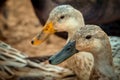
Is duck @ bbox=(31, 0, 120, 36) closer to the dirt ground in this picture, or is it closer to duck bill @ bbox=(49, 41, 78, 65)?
the dirt ground

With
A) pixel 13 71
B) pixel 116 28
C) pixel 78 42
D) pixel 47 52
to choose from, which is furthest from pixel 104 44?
pixel 47 52

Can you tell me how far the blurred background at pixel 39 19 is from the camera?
12.3ft

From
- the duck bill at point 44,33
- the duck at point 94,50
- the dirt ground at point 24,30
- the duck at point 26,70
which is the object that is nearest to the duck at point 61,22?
the duck bill at point 44,33

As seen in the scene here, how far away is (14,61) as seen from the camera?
10.4ft

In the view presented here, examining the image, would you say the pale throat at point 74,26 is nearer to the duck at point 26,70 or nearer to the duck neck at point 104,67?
the duck at point 26,70

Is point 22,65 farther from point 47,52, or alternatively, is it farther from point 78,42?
point 47,52

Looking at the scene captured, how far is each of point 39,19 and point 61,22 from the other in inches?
32.0

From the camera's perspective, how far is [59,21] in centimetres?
328

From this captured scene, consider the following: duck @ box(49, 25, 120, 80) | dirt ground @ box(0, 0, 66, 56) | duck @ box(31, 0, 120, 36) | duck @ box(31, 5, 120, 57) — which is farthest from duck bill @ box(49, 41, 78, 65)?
dirt ground @ box(0, 0, 66, 56)

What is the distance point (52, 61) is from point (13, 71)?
29 centimetres

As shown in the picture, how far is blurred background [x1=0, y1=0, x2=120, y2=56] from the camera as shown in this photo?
12.3 feet

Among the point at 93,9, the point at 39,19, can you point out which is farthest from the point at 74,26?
the point at 39,19

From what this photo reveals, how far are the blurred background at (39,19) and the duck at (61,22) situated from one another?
337mm

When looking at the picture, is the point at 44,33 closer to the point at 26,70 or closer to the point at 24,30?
the point at 26,70
